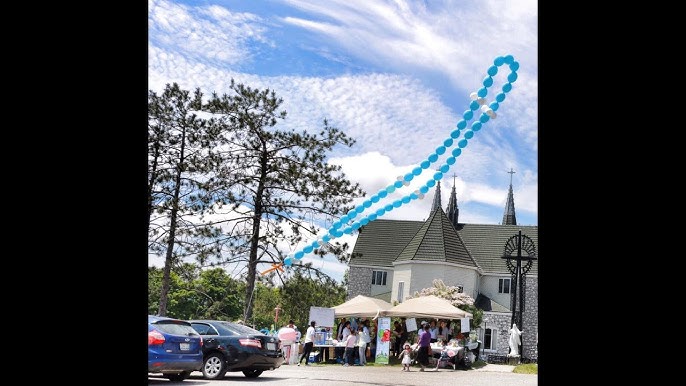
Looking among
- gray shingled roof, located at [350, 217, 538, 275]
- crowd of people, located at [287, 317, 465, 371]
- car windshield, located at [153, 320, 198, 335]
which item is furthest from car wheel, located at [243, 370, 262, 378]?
gray shingled roof, located at [350, 217, 538, 275]

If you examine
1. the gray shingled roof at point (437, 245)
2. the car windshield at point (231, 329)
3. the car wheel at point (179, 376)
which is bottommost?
the car wheel at point (179, 376)

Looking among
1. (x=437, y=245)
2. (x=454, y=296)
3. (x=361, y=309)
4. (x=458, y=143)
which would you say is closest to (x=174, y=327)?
(x=458, y=143)

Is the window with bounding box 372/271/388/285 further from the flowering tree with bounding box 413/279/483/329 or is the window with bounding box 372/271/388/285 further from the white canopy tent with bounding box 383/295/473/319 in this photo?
the white canopy tent with bounding box 383/295/473/319

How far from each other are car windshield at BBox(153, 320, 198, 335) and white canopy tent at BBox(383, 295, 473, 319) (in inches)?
366

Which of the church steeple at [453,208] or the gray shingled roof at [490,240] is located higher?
the church steeple at [453,208]

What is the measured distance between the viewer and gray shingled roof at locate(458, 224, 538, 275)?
1818 inches

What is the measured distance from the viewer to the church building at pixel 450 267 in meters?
42.3

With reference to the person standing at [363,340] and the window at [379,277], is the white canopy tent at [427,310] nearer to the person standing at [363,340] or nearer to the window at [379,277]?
the person standing at [363,340]

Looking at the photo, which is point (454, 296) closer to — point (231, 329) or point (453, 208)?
point (453, 208)

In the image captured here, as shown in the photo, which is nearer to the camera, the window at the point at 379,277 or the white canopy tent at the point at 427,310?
the white canopy tent at the point at 427,310

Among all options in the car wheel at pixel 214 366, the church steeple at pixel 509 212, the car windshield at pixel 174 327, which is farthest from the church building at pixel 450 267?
the car windshield at pixel 174 327
